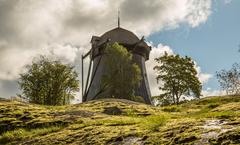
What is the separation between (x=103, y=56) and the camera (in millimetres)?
59000

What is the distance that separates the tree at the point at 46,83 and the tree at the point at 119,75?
11.9 meters

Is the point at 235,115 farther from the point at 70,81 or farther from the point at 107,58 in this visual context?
the point at 70,81

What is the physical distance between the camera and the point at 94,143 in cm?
942

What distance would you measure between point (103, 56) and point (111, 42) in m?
2.49

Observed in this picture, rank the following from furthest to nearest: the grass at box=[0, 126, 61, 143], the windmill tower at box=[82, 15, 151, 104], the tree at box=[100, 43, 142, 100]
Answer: the windmill tower at box=[82, 15, 151, 104] → the tree at box=[100, 43, 142, 100] → the grass at box=[0, 126, 61, 143]

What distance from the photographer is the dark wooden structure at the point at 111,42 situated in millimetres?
57509

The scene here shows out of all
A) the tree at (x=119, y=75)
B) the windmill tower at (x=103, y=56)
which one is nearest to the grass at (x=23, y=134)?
the tree at (x=119, y=75)

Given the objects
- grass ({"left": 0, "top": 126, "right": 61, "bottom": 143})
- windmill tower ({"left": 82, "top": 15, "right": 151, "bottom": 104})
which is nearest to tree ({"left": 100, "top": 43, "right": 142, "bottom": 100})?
windmill tower ({"left": 82, "top": 15, "right": 151, "bottom": 104})

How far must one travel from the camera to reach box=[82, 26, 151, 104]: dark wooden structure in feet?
189

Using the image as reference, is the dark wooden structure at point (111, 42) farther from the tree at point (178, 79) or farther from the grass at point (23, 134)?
the grass at point (23, 134)

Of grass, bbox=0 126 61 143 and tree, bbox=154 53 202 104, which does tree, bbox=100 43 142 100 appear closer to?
tree, bbox=154 53 202 104

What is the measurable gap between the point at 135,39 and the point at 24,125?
45837mm

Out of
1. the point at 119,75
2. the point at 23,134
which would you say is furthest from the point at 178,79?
the point at 23,134

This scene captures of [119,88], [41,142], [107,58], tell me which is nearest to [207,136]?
[41,142]
